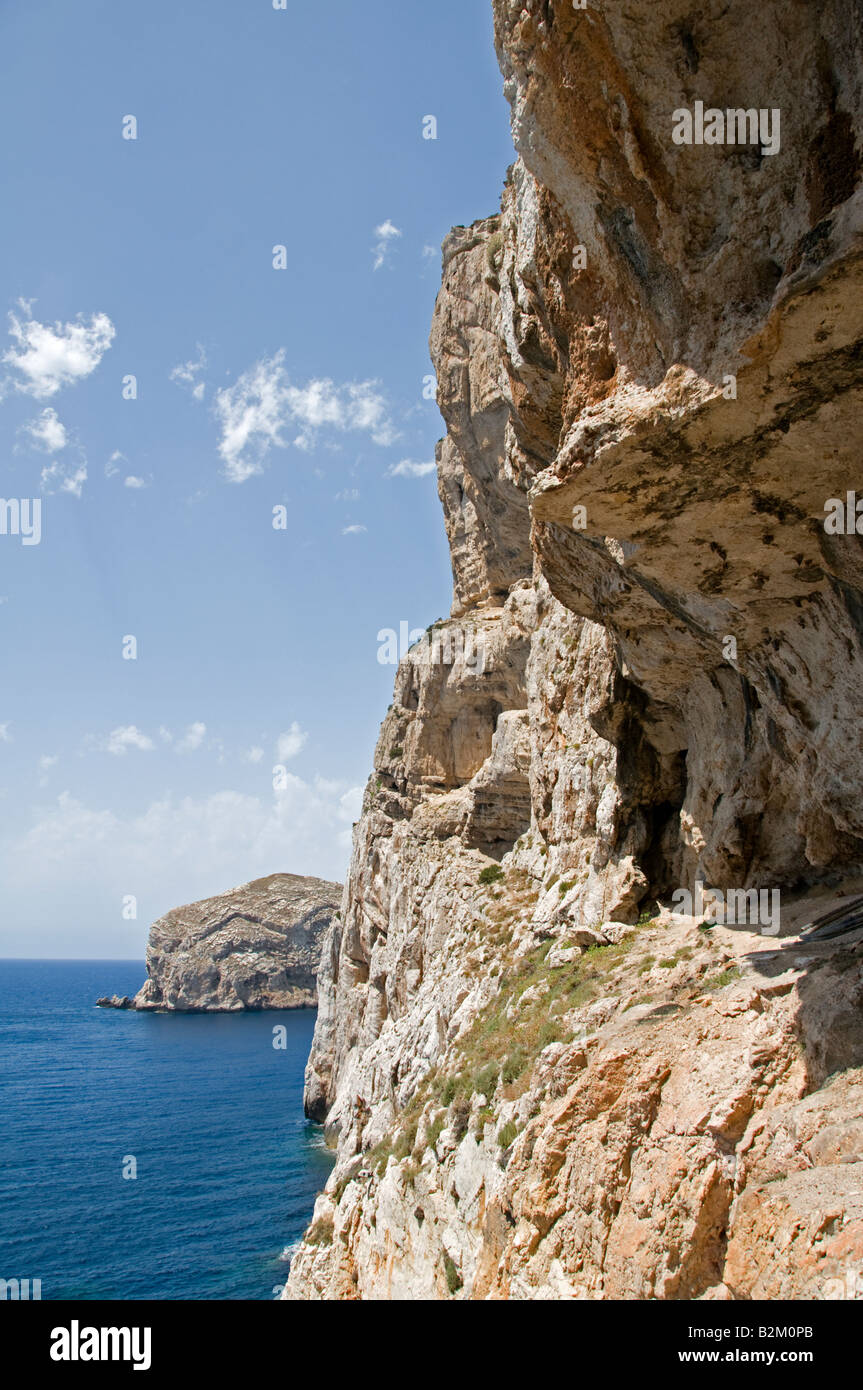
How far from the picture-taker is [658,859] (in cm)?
2003

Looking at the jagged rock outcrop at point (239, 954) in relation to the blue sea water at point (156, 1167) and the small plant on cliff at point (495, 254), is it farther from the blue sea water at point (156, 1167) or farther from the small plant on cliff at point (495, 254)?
the small plant on cliff at point (495, 254)

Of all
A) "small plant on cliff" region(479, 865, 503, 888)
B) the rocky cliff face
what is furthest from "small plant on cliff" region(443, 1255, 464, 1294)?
"small plant on cliff" region(479, 865, 503, 888)

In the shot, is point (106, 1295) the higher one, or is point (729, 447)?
point (729, 447)

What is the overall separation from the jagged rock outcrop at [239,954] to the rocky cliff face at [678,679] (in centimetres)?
10224

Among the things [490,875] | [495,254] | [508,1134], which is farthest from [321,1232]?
[495,254]

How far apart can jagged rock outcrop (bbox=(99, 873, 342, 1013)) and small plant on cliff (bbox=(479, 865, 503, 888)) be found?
3662 inches

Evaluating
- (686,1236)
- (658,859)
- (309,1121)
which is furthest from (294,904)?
(686,1236)

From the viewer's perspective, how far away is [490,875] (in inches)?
1297

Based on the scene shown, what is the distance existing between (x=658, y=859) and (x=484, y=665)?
2382 centimetres

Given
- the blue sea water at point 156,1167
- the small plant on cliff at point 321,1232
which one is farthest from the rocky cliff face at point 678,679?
the blue sea water at point 156,1167

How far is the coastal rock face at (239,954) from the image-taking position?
116m

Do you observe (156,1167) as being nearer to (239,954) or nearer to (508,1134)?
(508,1134)
